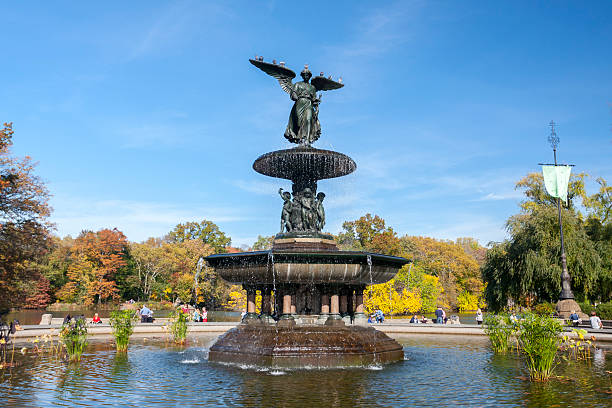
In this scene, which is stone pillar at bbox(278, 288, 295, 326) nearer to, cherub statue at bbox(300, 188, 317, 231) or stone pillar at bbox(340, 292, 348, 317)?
stone pillar at bbox(340, 292, 348, 317)

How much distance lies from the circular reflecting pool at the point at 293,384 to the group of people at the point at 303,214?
4.49 meters

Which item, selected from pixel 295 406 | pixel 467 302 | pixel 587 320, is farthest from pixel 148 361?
pixel 467 302

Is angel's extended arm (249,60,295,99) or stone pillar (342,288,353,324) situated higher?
angel's extended arm (249,60,295,99)

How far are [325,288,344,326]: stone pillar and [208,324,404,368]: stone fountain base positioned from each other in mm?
290

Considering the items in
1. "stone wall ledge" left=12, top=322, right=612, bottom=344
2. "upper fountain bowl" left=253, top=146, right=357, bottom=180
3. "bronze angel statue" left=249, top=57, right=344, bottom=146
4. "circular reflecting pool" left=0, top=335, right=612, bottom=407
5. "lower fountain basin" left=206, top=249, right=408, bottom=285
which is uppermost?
"bronze angel statue" left=249, top=57, right=344, bottom=146

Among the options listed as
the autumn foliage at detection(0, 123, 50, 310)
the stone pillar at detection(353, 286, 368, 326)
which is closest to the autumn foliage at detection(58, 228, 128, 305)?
the autumn foliage at detection(0, 123, 50, 310)

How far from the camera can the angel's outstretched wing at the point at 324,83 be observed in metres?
14.6

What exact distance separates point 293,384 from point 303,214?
250 inches

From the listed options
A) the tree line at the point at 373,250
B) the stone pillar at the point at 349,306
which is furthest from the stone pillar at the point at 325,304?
the tree line at the point at 373,250

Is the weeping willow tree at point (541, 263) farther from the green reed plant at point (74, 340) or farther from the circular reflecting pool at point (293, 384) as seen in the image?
the green reed plant at point (74, 340)

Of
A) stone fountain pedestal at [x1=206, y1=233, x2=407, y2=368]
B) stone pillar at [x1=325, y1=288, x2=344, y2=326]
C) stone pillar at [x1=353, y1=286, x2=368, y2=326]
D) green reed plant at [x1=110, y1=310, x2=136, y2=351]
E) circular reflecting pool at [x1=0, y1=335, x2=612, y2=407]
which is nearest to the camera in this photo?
circular reflecting pool at [x1=0, y1=335, x2=612, y2=407]

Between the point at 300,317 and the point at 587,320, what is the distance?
18595 millimetres

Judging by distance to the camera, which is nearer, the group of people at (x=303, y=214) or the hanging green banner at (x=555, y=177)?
the group of people at (x=303, y=214)

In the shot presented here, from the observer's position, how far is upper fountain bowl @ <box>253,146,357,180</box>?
1311cm
